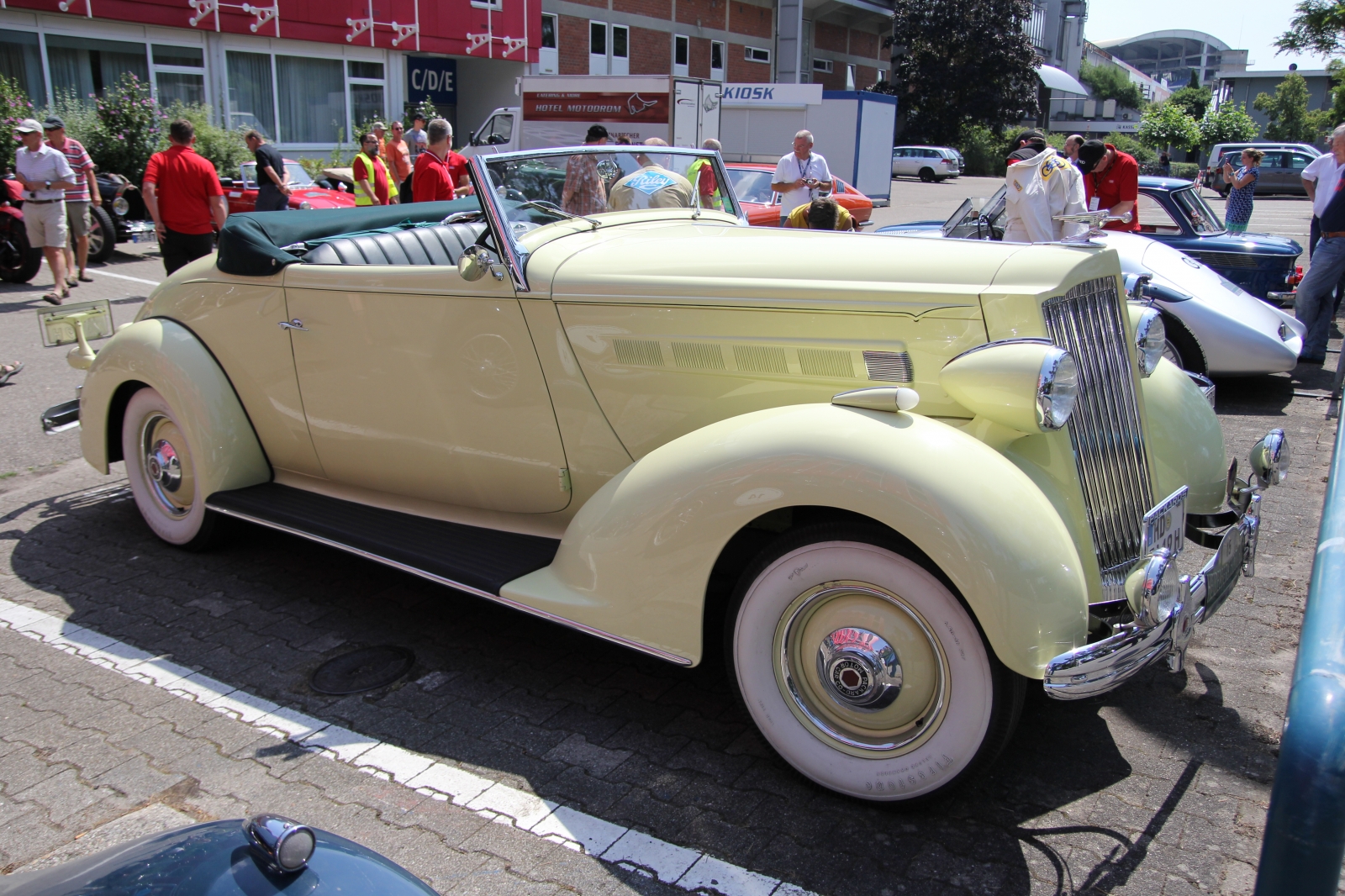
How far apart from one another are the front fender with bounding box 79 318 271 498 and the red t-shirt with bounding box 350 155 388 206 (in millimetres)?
6413

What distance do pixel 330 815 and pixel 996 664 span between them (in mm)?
1801

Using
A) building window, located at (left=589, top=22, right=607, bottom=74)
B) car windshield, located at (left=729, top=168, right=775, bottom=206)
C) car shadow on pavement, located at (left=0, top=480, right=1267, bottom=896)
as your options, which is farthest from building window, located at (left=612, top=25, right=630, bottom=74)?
car shadow on pavement, located at (left=0, top=480, right=1267, bottom=896)

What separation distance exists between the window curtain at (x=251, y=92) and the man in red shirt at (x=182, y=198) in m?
13.7

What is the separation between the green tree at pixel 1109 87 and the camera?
2675 inches

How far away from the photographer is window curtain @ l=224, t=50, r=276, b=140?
67.4 ft

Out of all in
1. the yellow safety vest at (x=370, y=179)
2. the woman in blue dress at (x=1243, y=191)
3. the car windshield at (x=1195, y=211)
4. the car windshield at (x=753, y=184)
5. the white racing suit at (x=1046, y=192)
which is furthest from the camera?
the car windshield at (x=753, y=184)

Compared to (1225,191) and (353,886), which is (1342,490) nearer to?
(353,886)

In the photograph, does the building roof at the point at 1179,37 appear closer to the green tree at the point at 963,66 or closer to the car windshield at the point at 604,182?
the green tree at the point at 963,66

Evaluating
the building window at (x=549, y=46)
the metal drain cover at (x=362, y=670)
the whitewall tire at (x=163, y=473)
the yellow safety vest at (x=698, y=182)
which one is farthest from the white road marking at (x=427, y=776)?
the building window at (x=549, y=46)

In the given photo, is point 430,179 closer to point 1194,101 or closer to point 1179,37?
point 1194,101

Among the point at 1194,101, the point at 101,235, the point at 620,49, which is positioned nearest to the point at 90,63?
the point at 101,235

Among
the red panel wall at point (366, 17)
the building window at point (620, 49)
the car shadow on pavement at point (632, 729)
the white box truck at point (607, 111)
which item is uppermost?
the building window at point (620, 49)

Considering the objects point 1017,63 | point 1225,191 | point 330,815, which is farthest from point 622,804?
point 1017,63

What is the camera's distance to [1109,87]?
68562mm
